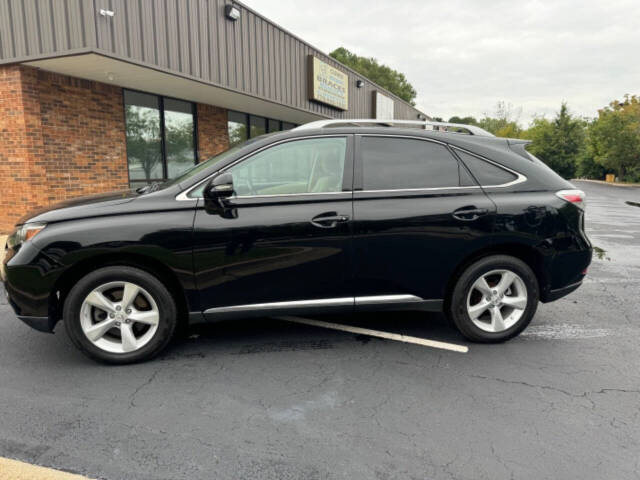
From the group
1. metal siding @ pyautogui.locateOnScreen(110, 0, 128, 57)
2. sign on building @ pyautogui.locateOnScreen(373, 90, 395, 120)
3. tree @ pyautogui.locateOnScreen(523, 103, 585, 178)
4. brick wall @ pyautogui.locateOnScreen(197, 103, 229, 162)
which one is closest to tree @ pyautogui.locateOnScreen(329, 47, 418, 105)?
tree @ pyautogui.locateOnScreen(523, 103, 585, 178)

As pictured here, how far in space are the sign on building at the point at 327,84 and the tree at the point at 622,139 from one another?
122 feet

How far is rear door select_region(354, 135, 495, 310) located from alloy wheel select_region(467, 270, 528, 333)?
0.97 feet

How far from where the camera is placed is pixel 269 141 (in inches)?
140

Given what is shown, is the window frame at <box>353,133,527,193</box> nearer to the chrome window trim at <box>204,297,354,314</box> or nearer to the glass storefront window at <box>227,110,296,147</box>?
the chrome window trim at <box>204,297,354,314</box>

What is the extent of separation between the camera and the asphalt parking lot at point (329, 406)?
2303mm

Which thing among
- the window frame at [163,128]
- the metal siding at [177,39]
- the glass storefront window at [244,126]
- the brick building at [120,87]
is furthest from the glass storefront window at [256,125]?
the window frame at [163,128]

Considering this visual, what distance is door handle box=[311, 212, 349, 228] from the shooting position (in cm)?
342

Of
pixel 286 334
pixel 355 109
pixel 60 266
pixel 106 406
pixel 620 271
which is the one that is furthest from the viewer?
pixel 355 109

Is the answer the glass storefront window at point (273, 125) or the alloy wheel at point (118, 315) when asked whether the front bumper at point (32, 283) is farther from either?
the glass storefront window at point (273, 125)

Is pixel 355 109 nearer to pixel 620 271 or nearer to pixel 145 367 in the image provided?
pixel 620 271

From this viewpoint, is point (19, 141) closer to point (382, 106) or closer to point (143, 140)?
point (143, 140)

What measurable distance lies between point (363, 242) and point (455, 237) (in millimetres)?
757

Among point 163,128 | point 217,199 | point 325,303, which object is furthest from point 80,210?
point 163,128

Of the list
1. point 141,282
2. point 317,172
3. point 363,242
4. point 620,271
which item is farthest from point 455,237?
point 620,271
